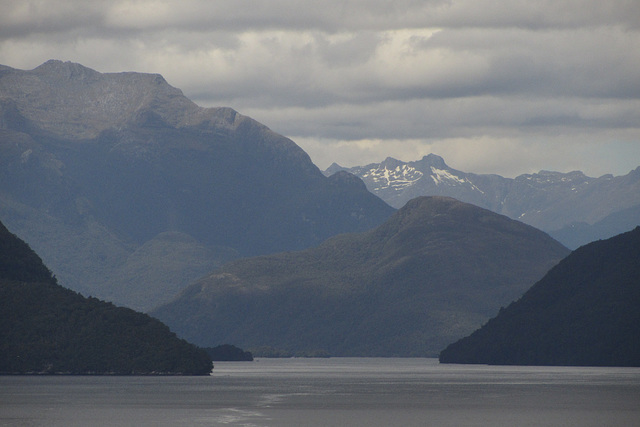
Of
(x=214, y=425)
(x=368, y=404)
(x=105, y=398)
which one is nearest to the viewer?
(x=214, y=425)

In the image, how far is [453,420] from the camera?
153 metres

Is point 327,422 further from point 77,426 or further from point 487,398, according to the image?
point 487,398

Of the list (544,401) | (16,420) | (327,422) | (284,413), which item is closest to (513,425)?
(327,422)

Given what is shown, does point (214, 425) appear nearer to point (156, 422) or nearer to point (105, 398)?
point (156, 422)

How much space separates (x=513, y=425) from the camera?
14475cm

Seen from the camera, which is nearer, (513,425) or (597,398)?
(513,425)

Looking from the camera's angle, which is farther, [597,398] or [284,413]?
[597,398]

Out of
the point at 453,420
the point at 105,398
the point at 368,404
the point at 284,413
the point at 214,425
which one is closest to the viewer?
the point at 214,425

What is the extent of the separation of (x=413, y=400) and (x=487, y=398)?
12.7 metres

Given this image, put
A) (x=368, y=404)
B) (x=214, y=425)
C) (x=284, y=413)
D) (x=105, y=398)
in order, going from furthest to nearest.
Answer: (x=105, y=398), (x=368, y=404), (x=284, y=413), (x=214, y=425)

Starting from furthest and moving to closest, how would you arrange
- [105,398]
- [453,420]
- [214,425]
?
[105,398], [453,420], [214,425]

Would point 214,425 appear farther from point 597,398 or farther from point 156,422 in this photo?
point 597,398

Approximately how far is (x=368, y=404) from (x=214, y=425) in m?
46.9

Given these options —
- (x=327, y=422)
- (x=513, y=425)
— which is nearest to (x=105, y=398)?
(x=327, y=422)
